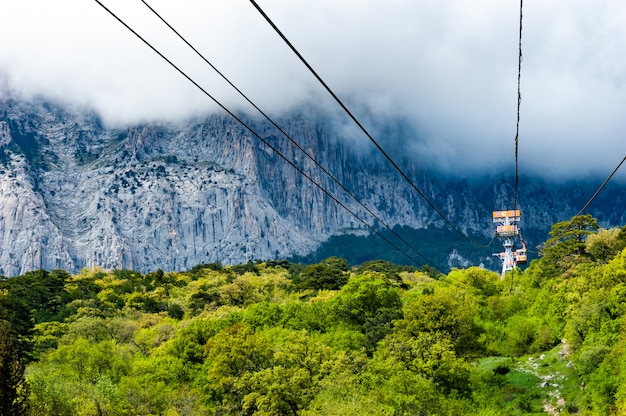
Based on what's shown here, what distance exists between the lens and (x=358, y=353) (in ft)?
138

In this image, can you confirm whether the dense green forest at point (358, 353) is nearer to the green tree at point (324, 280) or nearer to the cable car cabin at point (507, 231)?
the green tree at point (324, 280)

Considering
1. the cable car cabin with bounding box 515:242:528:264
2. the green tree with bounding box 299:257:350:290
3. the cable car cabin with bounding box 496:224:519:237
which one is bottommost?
the green tree with bounding box 299:257:350:290

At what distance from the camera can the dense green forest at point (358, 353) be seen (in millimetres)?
34125

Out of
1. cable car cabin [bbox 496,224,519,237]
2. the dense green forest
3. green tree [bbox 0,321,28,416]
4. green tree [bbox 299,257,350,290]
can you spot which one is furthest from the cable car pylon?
green tree [bbox 0,321,28,416]

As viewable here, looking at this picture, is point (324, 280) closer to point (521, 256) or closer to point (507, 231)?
point (507, 231)

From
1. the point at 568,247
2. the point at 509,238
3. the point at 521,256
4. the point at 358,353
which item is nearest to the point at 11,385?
the point at 358,353

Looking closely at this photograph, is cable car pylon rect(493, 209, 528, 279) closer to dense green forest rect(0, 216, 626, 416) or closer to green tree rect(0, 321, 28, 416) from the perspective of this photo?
dense green forest rect(0, 216, 626, 416)

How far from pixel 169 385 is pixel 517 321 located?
129ft

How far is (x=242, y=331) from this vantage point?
4656 centimetres

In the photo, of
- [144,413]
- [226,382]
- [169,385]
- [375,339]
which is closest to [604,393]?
[375,339]

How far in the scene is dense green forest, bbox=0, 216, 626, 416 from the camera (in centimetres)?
3412

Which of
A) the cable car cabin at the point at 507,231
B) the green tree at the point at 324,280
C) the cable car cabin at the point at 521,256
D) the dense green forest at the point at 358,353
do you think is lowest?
the dense green forest at the point at 358,353

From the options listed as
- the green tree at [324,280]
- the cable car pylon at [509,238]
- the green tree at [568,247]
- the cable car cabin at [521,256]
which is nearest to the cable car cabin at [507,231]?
the cable car pylon at [509,238]

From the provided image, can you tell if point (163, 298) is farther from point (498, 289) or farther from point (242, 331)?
point (498, 289)
